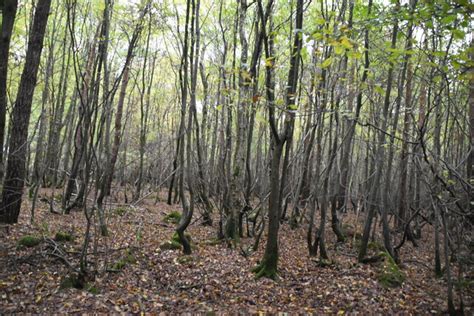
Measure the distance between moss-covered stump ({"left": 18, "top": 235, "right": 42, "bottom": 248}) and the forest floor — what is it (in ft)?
0.27

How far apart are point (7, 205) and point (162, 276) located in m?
3.25

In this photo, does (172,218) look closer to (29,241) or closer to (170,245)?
(170,245)

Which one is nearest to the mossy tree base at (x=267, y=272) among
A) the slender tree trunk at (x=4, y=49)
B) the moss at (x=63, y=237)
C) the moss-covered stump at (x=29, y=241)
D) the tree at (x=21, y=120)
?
the moss at (x=63, y=237)

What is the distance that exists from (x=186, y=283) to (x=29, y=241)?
2851 millimetres

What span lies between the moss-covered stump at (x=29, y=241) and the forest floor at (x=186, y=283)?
8 centimetres

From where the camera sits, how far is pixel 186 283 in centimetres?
568

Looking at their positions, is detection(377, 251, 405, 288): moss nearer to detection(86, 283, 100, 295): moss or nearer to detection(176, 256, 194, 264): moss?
detection(176, 256, 194, 264): moss

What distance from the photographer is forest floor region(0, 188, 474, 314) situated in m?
4.57

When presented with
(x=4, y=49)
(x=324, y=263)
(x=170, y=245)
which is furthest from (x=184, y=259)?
(x=4, y=49)

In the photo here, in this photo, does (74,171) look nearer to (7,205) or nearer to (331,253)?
(7,205)

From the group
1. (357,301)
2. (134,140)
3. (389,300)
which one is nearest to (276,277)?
(357,301)

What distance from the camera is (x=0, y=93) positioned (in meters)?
5.30

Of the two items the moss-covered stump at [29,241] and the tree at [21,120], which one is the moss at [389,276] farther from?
the tree at [21,120]

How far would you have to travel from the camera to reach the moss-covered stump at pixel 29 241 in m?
5.66
